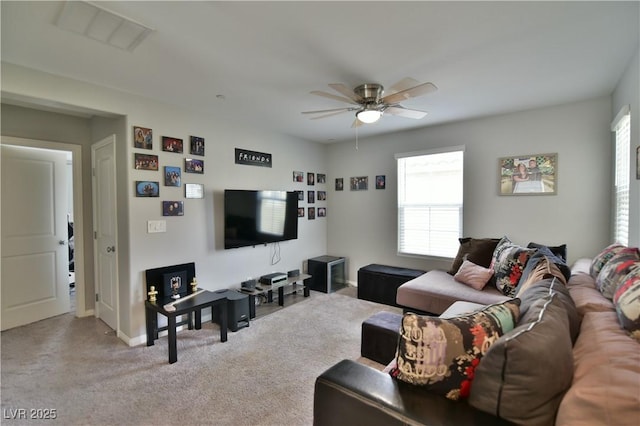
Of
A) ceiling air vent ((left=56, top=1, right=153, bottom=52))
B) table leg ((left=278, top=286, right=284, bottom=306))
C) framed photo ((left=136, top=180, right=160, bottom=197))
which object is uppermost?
ceiling air vent ((left=56, top=1, right=153, bottom=52))

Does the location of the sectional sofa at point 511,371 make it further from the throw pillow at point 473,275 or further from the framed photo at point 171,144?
the framed photo at point 171,144

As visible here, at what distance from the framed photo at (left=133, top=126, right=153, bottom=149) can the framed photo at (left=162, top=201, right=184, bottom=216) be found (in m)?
0.61

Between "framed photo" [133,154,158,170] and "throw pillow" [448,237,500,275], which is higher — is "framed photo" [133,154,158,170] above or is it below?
above

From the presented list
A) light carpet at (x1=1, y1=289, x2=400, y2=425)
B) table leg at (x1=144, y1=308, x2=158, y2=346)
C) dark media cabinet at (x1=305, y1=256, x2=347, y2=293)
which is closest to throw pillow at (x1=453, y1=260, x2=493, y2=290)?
light carpet at (x1=1, y1=289, x2=400, y2=425)

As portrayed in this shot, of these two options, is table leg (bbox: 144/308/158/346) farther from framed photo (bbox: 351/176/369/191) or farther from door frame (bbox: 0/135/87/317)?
framed photo (bbox: 351/176/369/191)

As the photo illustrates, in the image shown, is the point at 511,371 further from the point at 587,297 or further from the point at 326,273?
the point at 326,273

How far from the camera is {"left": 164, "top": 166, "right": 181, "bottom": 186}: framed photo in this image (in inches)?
124

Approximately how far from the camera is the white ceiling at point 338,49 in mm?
1694

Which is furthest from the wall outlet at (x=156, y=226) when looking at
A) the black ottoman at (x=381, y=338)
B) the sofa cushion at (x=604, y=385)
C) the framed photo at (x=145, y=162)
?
the sofa cushion at (x=604, y=385)

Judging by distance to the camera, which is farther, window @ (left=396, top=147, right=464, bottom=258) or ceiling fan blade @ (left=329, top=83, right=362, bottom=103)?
window @ (left=396, top=147, right=464, bottom=258)

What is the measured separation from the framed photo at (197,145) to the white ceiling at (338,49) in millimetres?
466

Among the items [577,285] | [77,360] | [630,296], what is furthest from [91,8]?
[577,285]

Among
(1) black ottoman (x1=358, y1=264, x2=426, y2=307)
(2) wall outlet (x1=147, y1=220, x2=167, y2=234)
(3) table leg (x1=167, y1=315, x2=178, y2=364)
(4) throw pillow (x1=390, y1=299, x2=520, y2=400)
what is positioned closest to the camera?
(4) throw pillow (x1=390, y1=299, x2=520, y2=400)

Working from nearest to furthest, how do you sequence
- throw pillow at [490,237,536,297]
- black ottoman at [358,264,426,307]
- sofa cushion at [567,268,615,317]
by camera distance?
1. sofa cushion at [567,268,615,317]
2. throw pillow at [490,237,536,297]
3. black ottoman at [358,264,426,307]
